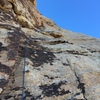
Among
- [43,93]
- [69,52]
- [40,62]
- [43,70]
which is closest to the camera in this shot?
[43,93]

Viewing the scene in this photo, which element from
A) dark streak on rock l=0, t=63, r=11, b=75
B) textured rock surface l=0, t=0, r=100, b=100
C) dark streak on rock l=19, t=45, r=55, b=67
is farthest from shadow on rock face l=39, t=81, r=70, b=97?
dark streak on rock l=19, t=45, r=55, b=67

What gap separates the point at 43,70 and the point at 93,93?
210 cm

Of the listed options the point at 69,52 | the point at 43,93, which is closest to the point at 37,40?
the point at 69,52

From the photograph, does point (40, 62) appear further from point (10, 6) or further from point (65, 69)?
point (10, 6)

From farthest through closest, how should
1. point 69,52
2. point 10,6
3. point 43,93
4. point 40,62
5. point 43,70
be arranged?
point 10,6, point 69,52, point 40,62, point 43,70, point 43,93

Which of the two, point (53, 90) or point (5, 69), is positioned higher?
point (5, 69)

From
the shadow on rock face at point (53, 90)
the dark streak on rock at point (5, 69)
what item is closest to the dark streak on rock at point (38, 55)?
the dark streak on rock at point (5, 69)

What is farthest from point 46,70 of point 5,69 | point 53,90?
point 5,69

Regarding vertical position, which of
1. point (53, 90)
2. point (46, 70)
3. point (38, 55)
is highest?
point (38, 55)

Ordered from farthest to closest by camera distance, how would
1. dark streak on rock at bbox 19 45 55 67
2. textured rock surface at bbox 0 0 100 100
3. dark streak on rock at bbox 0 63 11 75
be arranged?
dark streak on rock at bbox 19 45 55 67
dark streak on rock at bbox 0 63 11 75
textured rock surface at bbox 0 0 100 100

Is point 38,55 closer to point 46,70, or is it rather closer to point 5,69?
point 46,70

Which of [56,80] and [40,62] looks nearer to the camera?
[56,80]

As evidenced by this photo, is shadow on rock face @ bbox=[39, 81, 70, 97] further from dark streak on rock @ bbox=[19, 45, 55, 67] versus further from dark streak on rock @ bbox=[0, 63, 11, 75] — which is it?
dark streak on rock @ bbox=[19, 45, 55, 67]

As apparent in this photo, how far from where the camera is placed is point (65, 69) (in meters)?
7.66
